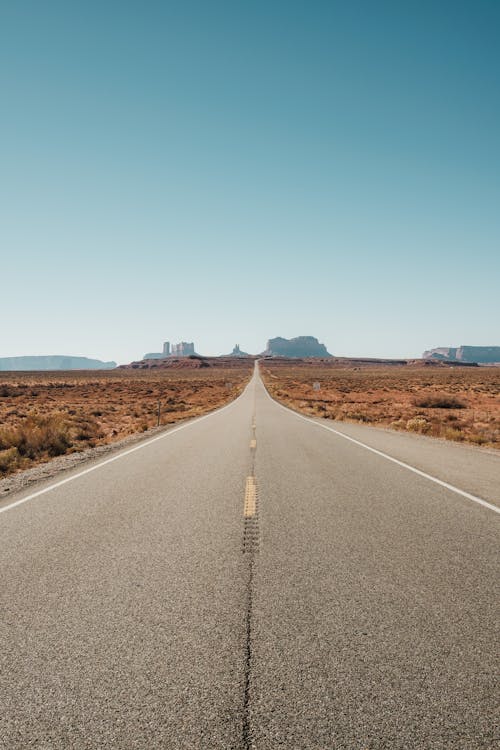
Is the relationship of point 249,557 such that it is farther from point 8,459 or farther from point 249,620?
point 8,459

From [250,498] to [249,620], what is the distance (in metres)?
3.96

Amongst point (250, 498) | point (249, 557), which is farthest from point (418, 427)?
point (249, 557)

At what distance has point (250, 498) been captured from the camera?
7.48 m

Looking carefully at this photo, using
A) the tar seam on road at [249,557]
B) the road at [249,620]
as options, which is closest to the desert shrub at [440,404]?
the tar seam on road at [249,557]

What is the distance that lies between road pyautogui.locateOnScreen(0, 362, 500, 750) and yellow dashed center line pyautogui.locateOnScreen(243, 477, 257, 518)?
0.05 meters

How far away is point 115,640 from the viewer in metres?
3.28

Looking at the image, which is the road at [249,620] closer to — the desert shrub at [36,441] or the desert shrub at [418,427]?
the desert shrub at [36,441]

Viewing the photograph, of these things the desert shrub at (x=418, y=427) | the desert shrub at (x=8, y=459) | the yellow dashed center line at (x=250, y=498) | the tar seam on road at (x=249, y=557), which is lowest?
the desert shrub at (x=418, y=427)

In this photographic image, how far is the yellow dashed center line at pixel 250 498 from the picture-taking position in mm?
6666

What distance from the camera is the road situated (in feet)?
8.09

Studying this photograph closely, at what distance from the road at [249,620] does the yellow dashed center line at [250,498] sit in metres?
0.05

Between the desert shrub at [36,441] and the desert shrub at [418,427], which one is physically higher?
the desert shrub at [36,441]

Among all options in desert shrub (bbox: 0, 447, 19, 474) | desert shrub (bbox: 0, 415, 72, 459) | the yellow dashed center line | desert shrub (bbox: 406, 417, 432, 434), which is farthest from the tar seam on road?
desert shrub (bbox: 406, 417, 432, 434)

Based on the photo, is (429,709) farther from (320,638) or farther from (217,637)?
(217,637)
